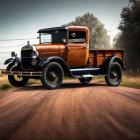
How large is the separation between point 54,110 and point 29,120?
922 millimetres

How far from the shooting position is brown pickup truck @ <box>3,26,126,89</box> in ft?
31.1

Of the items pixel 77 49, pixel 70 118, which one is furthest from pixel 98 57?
pixel 70 118

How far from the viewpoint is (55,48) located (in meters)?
9.84

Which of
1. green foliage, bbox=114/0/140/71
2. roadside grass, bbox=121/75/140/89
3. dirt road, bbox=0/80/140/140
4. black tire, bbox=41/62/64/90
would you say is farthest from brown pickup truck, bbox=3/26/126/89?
green foliage, bbox=114/0/140/71

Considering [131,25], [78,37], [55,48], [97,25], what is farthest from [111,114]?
[97,25]

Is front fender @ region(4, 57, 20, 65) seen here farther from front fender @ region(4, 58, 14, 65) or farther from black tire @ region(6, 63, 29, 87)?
black tire @ region(6, 63, 29, 87)

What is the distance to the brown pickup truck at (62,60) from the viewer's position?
9.47 metres

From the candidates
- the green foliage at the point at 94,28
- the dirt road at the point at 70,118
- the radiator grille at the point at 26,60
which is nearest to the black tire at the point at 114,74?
the radiator grille at the point at 26,60

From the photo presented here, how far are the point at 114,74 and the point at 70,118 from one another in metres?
6.83

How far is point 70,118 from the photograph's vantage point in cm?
505

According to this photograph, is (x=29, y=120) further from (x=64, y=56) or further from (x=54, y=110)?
(x=64, y=56)

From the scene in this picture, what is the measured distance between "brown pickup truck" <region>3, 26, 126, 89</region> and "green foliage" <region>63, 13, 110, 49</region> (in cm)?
3836

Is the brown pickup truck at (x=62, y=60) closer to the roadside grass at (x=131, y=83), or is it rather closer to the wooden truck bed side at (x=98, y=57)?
the wooden truck bed side at (x=98, y=57)

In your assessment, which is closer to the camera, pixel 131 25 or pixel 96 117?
pixel 96 117
